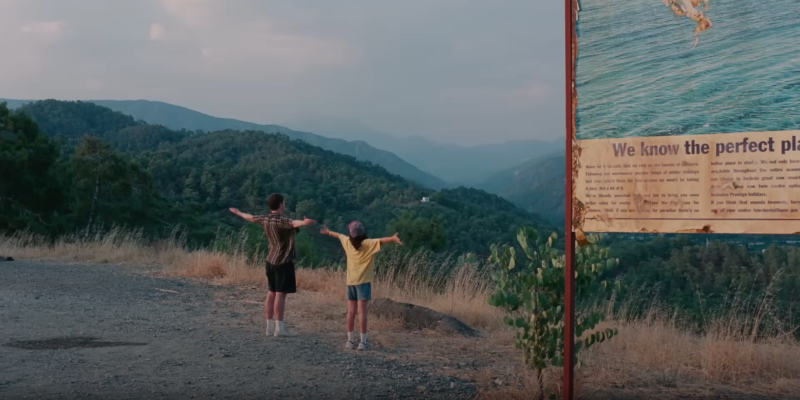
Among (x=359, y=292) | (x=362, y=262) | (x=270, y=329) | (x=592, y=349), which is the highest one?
(x=362, y=262)

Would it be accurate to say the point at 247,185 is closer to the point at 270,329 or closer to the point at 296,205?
the point at 296,205

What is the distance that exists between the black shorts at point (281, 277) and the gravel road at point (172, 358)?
56 centimetres

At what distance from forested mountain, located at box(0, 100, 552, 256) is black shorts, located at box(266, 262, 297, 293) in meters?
10.6

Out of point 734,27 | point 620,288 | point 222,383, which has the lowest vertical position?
point 222,383

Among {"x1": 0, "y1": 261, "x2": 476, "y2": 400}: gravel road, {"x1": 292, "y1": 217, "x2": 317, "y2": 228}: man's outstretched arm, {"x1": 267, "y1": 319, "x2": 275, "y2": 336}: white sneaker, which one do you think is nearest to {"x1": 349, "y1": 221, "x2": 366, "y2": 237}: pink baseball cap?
{"x1": 292, "y1": 217, "x2": 317, "y2": 228}: man's outstretched arm

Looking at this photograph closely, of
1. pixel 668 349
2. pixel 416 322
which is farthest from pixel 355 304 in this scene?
pixel 668 349

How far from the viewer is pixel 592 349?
8781mm

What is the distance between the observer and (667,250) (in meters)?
14.8

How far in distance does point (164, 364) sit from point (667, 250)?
1031 centimetres

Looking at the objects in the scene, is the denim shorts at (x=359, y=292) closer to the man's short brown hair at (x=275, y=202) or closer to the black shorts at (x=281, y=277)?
the black shorts at (x=281, y=277)

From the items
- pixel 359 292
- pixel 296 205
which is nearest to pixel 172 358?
pixel 359 292

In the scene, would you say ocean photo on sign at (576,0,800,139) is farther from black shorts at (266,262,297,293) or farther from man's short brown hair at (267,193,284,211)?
black shorts at (266,262,297,293)

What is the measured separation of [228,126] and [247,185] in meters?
45.3

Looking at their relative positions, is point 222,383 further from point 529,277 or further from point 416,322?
point 416,322
